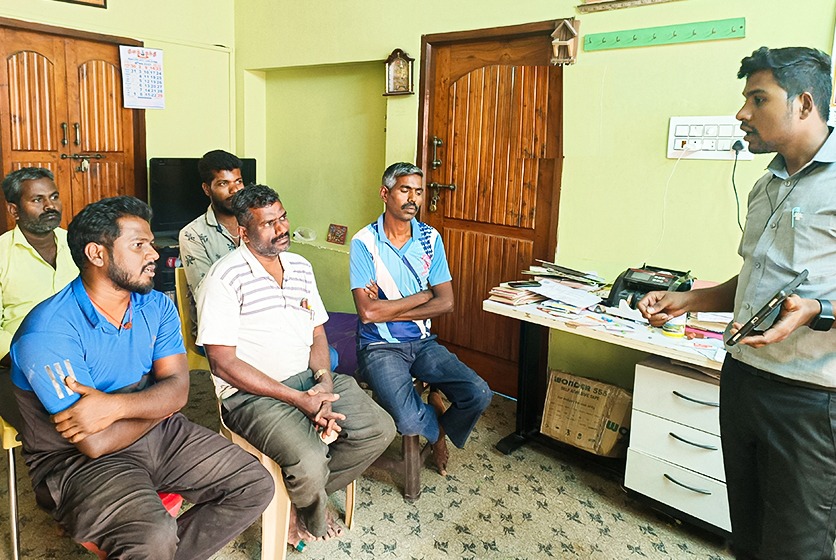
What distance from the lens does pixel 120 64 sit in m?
4.22

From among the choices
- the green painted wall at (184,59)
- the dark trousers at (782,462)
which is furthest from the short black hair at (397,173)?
the green painted wall at (184,59)

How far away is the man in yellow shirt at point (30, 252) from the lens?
234 centimetres

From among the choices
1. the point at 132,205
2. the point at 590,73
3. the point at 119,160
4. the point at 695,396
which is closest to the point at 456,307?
the point at 590,73

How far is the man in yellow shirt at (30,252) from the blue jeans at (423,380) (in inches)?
49.4

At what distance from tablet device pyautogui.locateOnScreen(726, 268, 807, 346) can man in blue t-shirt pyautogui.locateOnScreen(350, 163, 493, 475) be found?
47.9 inches

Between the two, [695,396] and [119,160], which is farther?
[119,160]

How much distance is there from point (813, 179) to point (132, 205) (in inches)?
67.9

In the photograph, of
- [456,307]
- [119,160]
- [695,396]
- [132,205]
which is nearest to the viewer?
[132,205]

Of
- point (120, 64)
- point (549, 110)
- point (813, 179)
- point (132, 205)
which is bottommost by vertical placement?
point (132, 205)

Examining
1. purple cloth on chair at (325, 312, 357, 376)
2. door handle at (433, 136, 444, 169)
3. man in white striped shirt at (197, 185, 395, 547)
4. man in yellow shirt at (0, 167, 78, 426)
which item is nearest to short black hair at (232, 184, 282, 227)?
man in white striped shirt at (197, 185, 395, 547)

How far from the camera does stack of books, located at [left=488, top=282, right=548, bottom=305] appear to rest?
2604mm

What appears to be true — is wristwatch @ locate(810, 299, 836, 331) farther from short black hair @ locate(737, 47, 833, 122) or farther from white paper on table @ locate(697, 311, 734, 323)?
white paper on table @ locate(697, 311, 734, 323)

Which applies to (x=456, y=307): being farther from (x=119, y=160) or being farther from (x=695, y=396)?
(x=119, y=160)

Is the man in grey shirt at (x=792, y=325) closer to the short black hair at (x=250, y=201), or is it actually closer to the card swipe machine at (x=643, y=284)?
the card swipe machine at (x=643, y=284)
